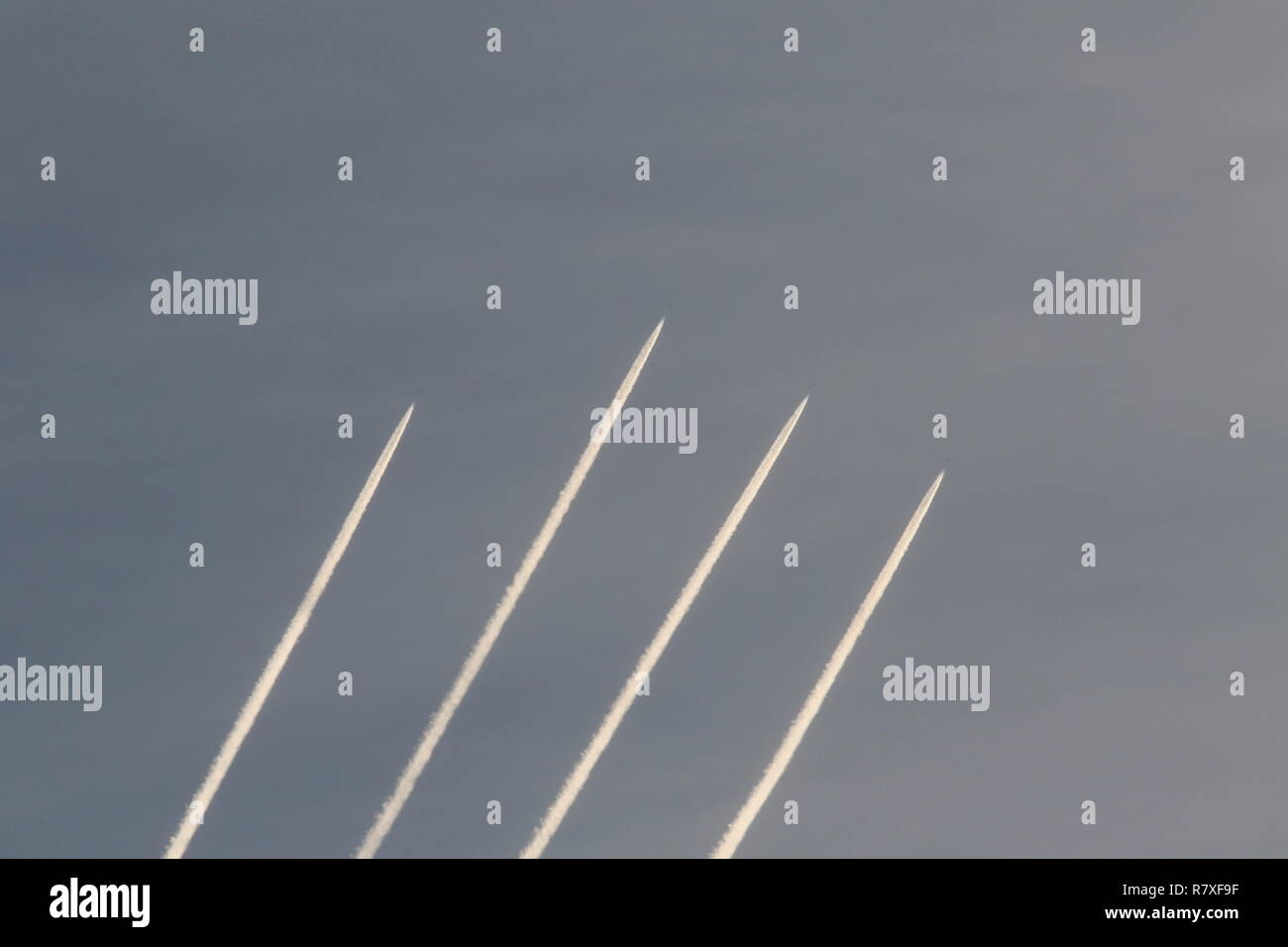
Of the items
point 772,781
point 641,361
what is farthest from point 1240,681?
point 641,361

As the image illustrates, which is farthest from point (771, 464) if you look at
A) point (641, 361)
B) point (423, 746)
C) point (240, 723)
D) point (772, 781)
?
point (240, 723)

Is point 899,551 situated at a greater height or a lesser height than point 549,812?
greater

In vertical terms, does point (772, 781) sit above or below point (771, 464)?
below

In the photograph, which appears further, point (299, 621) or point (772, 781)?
point (299, 621)

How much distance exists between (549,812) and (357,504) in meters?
24.8

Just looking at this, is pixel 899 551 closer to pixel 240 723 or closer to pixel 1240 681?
pixel 1240 681

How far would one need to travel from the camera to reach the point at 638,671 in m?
135

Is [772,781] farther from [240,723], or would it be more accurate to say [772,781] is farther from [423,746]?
[240,723]

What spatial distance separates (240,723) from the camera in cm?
13338
